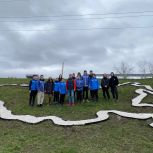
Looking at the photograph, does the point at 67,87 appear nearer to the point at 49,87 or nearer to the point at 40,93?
the point at 49,87

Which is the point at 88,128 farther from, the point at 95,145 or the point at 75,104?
the point at 75,104

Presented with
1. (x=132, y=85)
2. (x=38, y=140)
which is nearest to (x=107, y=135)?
(x=38, y=140)

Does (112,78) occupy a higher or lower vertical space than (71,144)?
higher

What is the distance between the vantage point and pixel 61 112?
1962cm

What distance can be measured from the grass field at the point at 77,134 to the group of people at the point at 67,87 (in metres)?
1.13

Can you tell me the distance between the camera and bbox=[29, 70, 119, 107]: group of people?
2175 cm

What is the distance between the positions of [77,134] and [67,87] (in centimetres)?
663

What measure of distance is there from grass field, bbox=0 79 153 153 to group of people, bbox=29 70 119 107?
3.72ft

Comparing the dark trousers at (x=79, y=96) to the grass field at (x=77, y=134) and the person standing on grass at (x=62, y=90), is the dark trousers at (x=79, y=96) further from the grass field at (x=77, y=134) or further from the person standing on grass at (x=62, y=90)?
the grass field at (x=77, y=134)

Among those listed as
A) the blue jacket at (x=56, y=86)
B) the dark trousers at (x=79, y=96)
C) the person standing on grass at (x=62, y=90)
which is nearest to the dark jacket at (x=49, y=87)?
the blue jacket at (x=56, y=86)

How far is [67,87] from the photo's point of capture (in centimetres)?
2172

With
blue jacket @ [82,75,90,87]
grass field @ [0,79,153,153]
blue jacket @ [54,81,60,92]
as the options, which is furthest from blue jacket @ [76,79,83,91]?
grass field @ [0,79,153,153]

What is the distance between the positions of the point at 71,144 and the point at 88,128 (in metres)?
2.47

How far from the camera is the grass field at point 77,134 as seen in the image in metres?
13.5
